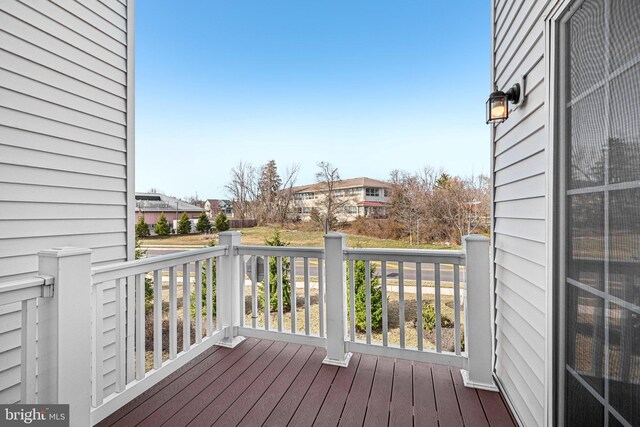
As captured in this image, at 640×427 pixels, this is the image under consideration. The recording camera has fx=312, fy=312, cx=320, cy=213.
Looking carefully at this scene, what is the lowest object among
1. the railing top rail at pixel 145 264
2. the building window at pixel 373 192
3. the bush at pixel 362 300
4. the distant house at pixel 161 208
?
the bush at pixel 362 300

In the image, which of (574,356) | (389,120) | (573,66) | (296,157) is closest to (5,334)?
(574,356)

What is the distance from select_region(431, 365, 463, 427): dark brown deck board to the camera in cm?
185

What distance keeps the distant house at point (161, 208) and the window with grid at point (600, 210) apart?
3645 mm

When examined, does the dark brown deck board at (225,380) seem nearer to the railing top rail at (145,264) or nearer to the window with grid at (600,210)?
the railing top rail at (145,264)

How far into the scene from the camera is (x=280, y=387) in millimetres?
2217

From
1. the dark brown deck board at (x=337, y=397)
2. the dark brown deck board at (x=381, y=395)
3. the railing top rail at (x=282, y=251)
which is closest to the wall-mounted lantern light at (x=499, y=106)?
the railing top rail at (x=282, y=251)

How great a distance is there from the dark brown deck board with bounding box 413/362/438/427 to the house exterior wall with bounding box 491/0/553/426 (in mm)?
471

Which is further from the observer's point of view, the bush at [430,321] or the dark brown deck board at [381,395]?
the bush at [430,321]

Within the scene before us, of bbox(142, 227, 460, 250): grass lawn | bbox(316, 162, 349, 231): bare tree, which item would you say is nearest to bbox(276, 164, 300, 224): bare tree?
bbox(142, 227, 460, 250): grass lawn

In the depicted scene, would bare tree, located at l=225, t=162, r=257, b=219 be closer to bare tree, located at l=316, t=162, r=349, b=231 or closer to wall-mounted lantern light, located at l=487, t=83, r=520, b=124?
bare tree, located at l=316, t=162, r=349, b=231

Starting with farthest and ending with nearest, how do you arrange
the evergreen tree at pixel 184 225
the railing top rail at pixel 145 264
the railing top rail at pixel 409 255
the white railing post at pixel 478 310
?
the evergreen tree at pixel 184 225
the railing top rail at pixel 409 255
the white railing post at pixel 478 310
the railing top rail at pixel 145 264

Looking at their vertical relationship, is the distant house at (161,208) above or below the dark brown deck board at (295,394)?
above

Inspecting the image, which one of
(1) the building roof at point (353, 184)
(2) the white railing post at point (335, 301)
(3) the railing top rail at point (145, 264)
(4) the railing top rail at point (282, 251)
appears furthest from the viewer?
(1) the building roof at point (353, 184)

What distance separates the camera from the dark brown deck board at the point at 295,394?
188cm
